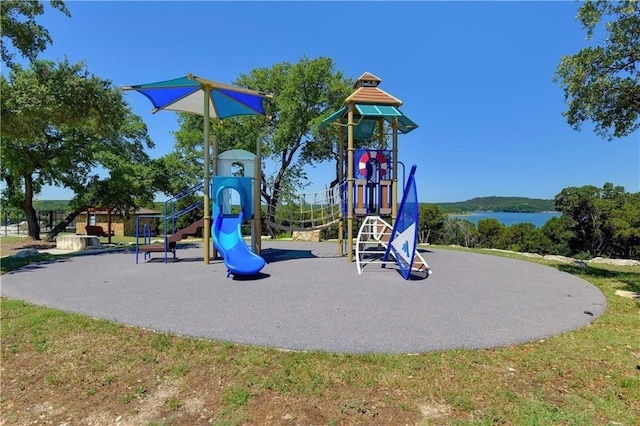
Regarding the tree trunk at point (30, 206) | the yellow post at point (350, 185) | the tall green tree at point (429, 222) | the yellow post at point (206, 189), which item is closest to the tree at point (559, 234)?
the tall green tree at point (429, 222)

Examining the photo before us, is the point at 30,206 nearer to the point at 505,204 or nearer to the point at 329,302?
the point at 329,302

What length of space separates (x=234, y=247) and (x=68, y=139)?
42.5 ft

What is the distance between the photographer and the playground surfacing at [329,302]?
4.26 m

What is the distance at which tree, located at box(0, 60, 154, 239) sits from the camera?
9444 mm

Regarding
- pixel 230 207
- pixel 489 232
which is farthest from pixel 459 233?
pixel 230 207

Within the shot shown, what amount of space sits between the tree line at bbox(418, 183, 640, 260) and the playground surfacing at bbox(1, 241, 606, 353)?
2023 centimetres

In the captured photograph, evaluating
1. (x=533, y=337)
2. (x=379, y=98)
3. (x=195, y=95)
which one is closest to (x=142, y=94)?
(x=195, y=95)

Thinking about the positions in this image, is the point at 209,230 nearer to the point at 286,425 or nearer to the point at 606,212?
the point at 286,425

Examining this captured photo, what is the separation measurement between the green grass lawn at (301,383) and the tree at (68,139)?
24.6 ft

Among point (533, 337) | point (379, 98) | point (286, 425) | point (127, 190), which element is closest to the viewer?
point (286, 425)

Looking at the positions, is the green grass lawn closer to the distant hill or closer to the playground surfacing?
the playground surfacing

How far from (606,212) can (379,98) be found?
24411 millimetres

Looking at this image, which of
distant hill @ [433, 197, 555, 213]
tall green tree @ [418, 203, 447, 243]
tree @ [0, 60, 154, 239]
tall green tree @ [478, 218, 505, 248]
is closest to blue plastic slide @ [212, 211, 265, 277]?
tree @ [0, 60, 154, 239]

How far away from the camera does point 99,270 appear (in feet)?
28.9
